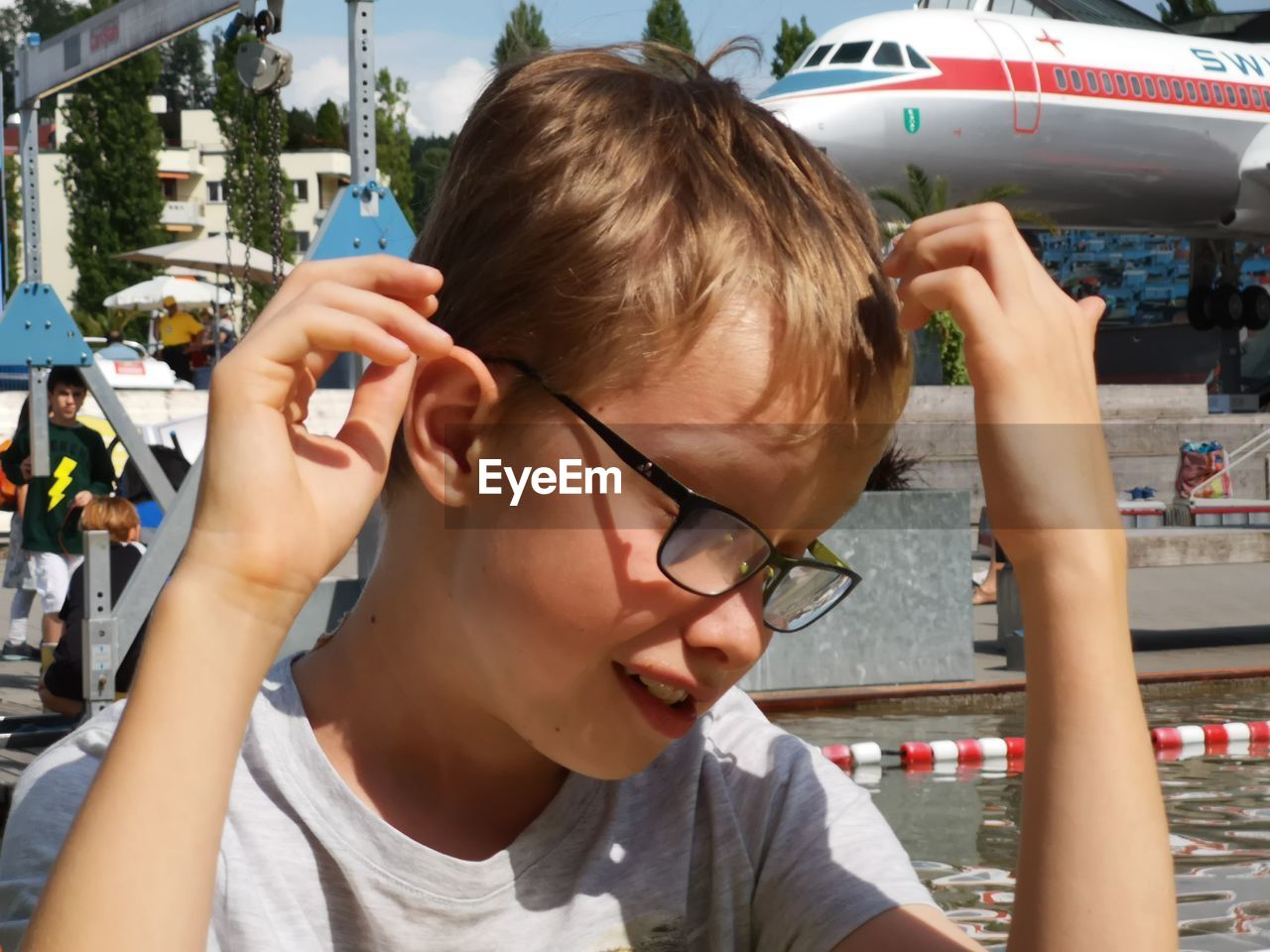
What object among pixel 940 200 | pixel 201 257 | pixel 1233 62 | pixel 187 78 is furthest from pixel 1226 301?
pixel 187 78

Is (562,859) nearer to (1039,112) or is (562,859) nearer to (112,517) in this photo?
(112,517)

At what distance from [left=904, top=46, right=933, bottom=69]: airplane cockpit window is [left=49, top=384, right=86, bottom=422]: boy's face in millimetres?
14682

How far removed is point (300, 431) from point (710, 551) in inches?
14.7

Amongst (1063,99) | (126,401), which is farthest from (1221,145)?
(126,401)

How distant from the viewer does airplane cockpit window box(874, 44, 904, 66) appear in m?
21.4

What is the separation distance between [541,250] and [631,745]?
44 cm

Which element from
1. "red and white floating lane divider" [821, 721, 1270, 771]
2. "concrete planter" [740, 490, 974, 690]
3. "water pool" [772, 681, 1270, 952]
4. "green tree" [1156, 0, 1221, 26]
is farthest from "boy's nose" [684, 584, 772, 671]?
"green tree" [1156, 0, 1221, 26]

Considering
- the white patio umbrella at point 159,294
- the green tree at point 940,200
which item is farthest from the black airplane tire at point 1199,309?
the white patio umbrella at point 159,294

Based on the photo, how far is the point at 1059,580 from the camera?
1546 millimetres

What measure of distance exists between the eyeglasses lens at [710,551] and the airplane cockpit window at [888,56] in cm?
2078

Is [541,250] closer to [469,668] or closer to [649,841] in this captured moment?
[469,668]

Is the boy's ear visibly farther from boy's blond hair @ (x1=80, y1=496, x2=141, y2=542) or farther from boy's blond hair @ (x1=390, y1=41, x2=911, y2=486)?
boy's blond hair @ (x1=80, y1=496, x2=141, y2=542)

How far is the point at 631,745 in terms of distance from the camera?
1440 mm

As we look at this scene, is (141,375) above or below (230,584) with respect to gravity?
below
